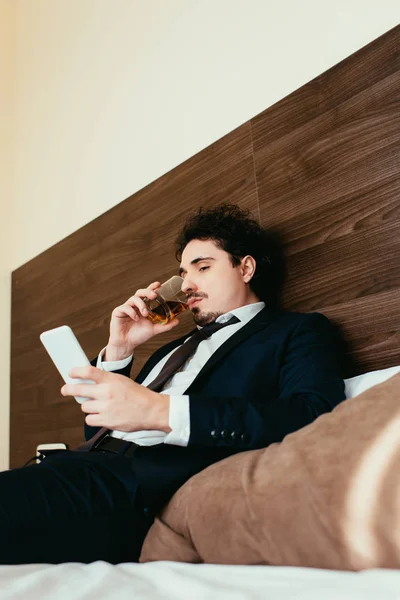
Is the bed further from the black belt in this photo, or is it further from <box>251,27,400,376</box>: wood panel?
the black belt

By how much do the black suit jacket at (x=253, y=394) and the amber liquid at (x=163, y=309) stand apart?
257 millimetres

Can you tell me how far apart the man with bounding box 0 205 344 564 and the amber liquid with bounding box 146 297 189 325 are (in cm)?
4

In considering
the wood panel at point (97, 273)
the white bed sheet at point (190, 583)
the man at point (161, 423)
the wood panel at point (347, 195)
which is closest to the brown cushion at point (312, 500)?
the white bed sheet at point (190, 583)

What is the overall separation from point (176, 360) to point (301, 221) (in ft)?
1.78

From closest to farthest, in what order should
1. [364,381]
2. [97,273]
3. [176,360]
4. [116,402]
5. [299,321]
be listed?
[116,402] < [364,381] < [299,321] < [176,360] < [97,273]

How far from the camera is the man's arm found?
42.9 inches

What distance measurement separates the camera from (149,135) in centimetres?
235

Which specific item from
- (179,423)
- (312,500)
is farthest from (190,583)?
(179,423)

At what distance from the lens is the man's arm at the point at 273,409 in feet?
3.58

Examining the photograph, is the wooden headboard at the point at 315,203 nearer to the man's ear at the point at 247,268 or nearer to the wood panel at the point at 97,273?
the wood panel at the point at 97,273

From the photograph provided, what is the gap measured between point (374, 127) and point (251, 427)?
2.89 ft

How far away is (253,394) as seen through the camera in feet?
4.37

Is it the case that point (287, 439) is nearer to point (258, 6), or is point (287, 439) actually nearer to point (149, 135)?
point (258, 6)

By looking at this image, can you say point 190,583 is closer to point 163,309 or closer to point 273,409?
point 273,409
